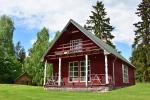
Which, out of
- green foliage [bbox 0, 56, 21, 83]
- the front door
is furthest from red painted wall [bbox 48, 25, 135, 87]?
green foliage [bbox 0, 56, 21, 83]

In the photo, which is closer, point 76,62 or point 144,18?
point 76,62

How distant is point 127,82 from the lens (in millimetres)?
37000

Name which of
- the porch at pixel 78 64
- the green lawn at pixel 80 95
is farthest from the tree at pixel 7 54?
the green lawn at pixel 80 95

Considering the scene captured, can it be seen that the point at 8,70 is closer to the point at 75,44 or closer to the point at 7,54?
the point at 7,54

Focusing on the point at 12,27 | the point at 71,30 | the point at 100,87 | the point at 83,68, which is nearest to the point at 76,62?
the point at 83,68

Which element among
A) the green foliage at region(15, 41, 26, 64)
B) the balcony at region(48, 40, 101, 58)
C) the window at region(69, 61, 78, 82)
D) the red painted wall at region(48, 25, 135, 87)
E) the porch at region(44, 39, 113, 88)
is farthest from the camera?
the green foliage at region(15, 41, 26, 64)

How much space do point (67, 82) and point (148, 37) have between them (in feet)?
75.6

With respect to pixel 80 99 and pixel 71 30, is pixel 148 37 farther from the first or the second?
pixel 80 99

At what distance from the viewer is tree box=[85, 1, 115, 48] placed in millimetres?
61656

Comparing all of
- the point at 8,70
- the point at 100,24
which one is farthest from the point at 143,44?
the point at 8,70

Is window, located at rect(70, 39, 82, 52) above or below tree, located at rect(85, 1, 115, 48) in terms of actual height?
below

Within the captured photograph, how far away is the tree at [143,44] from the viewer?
5053 centimetres

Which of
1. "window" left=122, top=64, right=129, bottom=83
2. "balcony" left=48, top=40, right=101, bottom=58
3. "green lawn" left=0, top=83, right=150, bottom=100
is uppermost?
"balcony" left=48, top=40, right=101, bottom=58

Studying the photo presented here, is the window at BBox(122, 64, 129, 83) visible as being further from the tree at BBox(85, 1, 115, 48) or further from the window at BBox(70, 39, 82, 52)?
the tree at BBox(85, 1, 115, 48)
